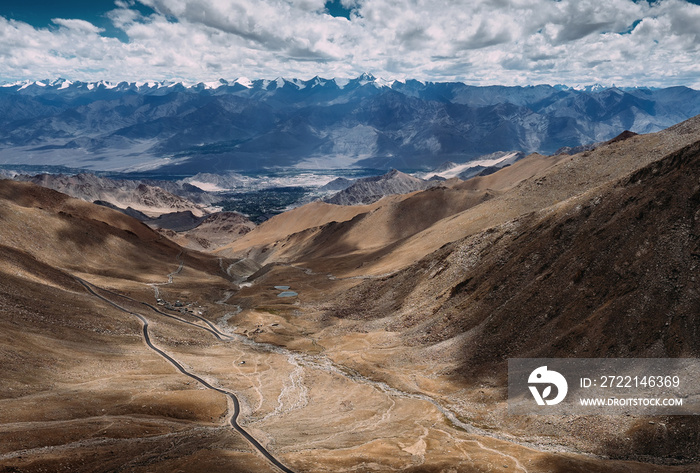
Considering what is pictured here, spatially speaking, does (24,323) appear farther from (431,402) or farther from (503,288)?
(503,288)

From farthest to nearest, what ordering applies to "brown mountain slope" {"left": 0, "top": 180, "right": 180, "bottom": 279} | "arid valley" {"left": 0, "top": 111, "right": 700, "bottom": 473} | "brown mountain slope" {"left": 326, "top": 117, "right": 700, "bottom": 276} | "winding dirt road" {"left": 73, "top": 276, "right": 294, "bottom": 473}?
"brown mountain slope" {"left": 326, "top": 117, "right": 700, "bottom": 276} → "brown mountain slope" {"left": 0, "top": 180, "right": 180, "bottom": 279} → "winding dirt road" {"left": 73, "top": 276, "right": 294, "bottom": 473} → "arid valley" {"left": 0, "top": 111, "right": 700, "bottom": 473}

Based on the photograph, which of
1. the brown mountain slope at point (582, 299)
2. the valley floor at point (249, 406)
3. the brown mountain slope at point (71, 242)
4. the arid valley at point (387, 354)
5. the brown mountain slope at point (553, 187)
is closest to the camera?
the valley floor at point (249, 406)

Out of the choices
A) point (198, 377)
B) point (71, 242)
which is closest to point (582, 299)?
point (198, 377)

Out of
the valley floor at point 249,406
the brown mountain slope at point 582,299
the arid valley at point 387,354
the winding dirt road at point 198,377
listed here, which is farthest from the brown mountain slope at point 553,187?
the winding dirt road at point 198,377

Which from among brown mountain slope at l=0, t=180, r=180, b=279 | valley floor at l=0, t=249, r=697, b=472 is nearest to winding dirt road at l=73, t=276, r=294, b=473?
valley floor at l=0, t=249, r=697, b=472

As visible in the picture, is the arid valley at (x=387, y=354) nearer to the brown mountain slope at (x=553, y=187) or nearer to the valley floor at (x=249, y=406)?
the valley floor at (x=249, y=406)

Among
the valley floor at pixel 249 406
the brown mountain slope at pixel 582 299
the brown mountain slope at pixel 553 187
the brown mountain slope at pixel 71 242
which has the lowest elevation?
the valley floor at pixel 249 406

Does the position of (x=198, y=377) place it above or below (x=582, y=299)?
below

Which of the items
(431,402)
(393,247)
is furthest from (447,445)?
(393,247)

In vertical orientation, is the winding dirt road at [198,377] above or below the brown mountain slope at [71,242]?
below

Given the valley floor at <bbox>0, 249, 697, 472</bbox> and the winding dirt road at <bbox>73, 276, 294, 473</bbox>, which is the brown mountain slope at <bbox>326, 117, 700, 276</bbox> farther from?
the winding dirt road at <bbox>73, 276, 294, 473</bbox>

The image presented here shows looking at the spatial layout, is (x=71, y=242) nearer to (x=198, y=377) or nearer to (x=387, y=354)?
(x=198, y=377)
